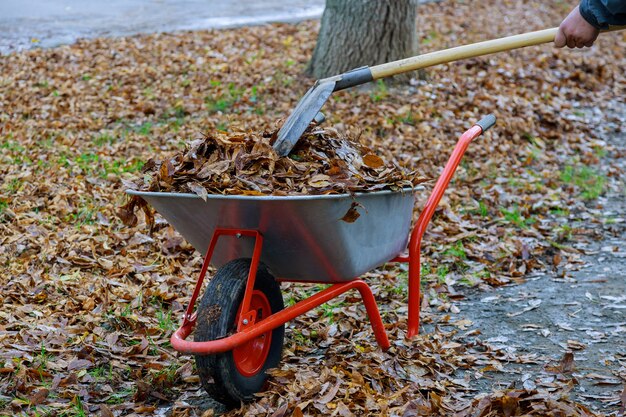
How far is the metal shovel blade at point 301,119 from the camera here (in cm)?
335

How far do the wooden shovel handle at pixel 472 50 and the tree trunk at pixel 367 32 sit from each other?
13.6 ft

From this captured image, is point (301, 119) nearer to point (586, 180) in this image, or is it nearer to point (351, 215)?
point (351, 215)

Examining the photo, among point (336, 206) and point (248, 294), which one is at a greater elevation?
point (336, 206)

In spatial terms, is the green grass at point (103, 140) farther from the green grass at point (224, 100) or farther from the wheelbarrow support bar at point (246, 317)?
the wheelbarrow support bar at point (246, 317)

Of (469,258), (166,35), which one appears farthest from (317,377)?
(166,35)

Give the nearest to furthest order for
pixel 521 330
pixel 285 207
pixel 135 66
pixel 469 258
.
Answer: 1. pixel 285 207
2. pixel 521 330
3. pixel 469 258
4. pixel 135 66

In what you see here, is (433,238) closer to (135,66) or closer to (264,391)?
(264,391)

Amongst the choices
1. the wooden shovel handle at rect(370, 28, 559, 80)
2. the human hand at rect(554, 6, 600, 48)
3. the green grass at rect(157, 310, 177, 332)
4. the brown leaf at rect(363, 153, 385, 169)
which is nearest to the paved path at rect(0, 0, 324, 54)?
the green grass at rect(157, 310, 177, 332)

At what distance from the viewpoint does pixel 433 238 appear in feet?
18.1

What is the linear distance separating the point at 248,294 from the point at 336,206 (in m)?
0.51

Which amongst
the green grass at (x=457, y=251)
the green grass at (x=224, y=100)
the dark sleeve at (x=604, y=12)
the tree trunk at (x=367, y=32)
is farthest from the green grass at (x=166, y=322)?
the tree trunk at (x=367, y=32)

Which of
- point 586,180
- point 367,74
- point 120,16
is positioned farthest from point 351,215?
point 120,16

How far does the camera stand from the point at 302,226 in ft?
9.94

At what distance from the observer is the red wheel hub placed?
3.25m
